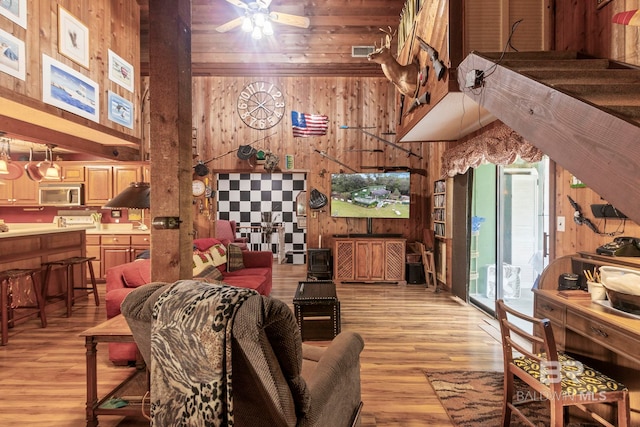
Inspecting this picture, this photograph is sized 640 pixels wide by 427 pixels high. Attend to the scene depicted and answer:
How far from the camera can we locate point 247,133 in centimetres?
674

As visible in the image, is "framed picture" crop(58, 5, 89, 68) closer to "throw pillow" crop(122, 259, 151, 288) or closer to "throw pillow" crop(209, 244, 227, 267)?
"throw pillow" crop(122, 259, 151, 288)

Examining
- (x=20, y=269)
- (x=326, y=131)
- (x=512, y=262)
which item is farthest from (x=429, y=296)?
(x=20, y=269)

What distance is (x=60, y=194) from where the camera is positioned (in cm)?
621

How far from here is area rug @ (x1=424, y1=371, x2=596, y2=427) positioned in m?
2.18

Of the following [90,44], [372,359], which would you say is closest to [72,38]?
[90,44]

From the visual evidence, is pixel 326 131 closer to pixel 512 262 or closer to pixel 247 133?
pixel 247 133

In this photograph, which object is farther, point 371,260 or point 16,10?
point 371,260

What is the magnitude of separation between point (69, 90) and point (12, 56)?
621mm

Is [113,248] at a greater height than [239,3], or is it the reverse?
[239,3]

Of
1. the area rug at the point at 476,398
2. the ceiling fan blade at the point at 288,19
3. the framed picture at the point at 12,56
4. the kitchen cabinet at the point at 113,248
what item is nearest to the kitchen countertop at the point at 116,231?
the kitchen cabinet at the point at 113,248

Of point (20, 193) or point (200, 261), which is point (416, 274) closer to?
point (200, 261)

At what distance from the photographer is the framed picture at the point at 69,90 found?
121 inches

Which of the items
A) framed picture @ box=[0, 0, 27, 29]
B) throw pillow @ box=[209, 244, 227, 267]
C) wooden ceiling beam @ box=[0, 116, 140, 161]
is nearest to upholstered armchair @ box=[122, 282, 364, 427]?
framed picture @ box=[0, 0, 27, 29]

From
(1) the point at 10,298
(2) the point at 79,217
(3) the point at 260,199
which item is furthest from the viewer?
(3) the point at 260,199
